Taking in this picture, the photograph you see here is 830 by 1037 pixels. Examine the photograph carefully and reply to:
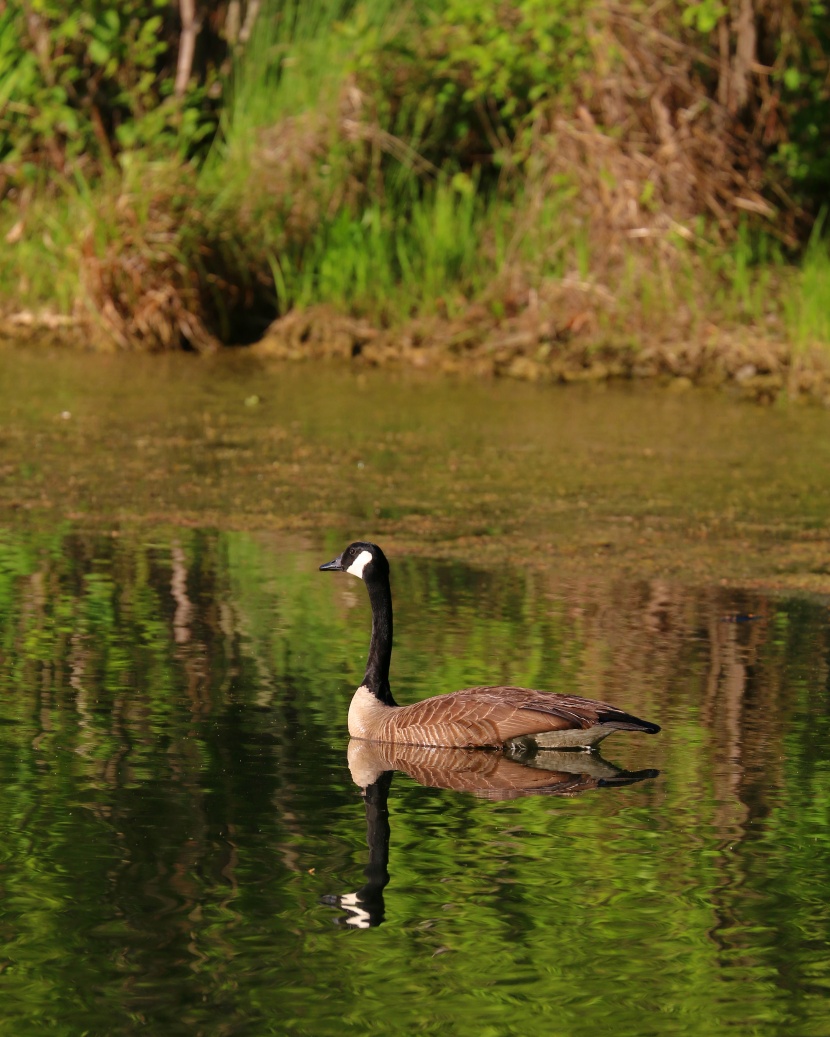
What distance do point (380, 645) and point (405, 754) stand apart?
520mm

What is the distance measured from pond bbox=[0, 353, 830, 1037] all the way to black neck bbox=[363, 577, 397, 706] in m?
0.20

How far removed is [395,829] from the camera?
6180mm

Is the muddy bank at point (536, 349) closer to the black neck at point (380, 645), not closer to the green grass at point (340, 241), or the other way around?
the green grass at point (340, 241)

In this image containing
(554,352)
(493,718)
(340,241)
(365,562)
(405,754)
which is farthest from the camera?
(340,241)

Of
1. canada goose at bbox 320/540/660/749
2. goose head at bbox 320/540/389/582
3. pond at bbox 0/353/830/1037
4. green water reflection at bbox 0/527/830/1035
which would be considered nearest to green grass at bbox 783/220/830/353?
pond at bbox 0/353/830/1037

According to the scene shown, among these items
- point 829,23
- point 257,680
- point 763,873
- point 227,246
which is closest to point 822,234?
point 829,23

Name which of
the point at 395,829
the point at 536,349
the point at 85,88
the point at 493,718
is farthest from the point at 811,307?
the point at 395,829

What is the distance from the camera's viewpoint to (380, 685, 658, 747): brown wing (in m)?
6.82

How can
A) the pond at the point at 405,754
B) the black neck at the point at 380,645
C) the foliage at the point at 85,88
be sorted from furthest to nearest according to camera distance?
the foliage at the point at 85,88 < the black neck at the point at 380,645 < the pond at the point at 405,754

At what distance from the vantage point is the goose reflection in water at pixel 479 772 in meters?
6.63

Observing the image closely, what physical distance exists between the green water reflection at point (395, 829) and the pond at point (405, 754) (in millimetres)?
14

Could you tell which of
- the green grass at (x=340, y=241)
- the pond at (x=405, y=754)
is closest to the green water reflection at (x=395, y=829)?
the pond at (x=405, y=754)

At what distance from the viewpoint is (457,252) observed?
18406mm

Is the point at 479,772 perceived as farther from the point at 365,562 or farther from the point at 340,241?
the point at 340,241
